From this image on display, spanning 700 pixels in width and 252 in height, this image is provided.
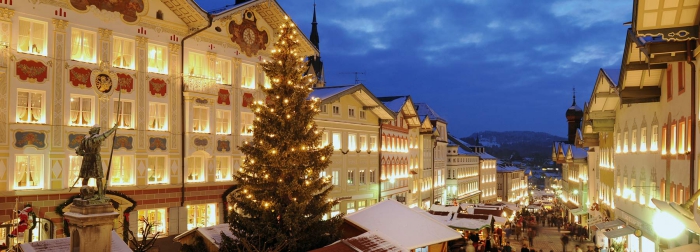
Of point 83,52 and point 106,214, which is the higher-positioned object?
point 83,52

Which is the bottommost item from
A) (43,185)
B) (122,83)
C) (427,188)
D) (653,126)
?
(427,188)

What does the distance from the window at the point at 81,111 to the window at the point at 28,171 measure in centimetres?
193

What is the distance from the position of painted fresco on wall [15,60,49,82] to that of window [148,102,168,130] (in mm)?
4696

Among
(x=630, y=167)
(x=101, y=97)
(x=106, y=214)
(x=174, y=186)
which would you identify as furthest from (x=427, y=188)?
(x=106, y=214)

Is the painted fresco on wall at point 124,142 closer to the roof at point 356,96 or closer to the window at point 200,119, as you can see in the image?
the window at point 200,119

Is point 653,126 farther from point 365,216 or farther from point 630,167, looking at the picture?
point 365,216

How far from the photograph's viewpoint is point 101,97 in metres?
24.4

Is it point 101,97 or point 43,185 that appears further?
point 101,97

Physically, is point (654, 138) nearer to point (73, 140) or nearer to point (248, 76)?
point (248, 76)

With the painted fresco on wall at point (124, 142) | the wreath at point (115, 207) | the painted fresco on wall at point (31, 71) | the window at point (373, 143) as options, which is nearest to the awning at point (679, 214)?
the wreath at point (115, 207)

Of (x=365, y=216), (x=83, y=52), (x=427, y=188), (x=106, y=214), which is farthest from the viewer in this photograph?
(x=427, y=188)

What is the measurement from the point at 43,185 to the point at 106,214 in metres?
10.3

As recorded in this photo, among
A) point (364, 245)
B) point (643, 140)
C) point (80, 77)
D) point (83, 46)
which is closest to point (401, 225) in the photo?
point (364, 245)

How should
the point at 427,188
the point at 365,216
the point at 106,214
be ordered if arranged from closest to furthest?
1. the point at 106,214
2. the point at 365,216
3. the point at 427,188
